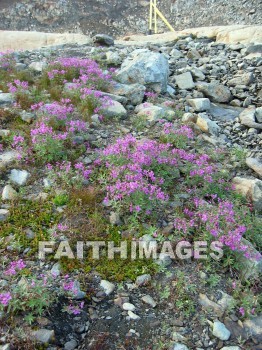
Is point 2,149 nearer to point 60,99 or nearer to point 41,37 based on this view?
point 60,99

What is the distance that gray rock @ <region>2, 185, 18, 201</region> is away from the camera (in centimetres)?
625

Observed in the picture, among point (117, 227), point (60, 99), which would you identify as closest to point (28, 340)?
point (117, 227)

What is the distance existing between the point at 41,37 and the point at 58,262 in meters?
19.7

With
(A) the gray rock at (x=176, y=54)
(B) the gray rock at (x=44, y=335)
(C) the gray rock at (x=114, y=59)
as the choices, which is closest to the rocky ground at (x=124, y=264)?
(B) the gray rock at (x=44, y=335)

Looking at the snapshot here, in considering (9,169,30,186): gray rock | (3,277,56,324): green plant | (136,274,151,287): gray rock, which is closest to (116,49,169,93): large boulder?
(9,169,30,186): gray rock

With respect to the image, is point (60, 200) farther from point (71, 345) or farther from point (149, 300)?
point (71, 345)

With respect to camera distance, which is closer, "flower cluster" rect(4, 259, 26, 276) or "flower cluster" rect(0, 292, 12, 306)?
"flower cluster" rect(0, 292, 12, 306)

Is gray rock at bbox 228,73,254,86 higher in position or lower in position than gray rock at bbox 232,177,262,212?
higher

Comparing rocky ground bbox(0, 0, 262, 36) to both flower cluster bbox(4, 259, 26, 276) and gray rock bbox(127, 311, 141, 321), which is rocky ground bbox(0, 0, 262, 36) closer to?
flower cluster bbox(4, 259, 26, 276)

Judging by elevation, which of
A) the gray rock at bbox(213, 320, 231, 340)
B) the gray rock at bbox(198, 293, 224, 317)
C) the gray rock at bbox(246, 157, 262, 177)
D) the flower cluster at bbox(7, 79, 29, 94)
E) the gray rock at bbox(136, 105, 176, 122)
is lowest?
the gray rock at bbox(213, 320, 231, 340)

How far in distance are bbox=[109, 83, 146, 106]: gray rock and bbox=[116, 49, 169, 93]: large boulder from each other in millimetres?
522

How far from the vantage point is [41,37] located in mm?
22484

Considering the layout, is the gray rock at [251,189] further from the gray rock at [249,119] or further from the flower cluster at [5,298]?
the flower cluster at [5,298]

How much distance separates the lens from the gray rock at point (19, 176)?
664cm
